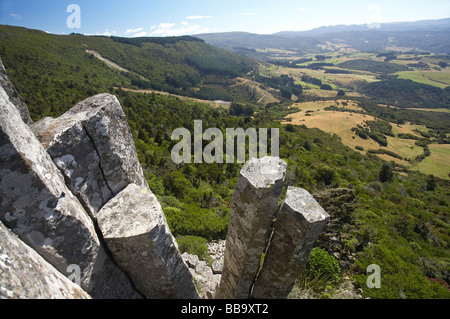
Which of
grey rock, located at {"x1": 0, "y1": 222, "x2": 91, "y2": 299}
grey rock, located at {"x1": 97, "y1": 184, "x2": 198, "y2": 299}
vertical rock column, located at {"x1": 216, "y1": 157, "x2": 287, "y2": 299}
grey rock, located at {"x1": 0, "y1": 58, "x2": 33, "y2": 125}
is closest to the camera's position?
grey rock, located at {"x1": 0, "y1": 222, "x2": 91, "y2": 299}

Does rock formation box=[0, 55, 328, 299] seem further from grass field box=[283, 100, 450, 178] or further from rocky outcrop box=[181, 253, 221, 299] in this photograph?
grass field box=[283, 100, 450, 178]

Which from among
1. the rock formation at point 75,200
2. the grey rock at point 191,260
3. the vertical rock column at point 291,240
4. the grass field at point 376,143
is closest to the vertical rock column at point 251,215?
the vertical rock column at point 291,240

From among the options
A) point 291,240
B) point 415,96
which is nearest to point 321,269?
point 291,240

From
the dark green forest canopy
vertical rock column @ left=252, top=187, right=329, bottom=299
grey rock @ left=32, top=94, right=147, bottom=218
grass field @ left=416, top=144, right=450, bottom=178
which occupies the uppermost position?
the dark green forest canopy

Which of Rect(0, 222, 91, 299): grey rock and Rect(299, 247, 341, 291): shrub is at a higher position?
Rect(0, 222, 91, 299): grey rock

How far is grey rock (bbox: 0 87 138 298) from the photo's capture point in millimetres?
3631

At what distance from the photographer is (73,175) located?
16.3 ft

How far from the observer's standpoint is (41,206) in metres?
3.95

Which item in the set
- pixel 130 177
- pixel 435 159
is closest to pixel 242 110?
pixel 435 159

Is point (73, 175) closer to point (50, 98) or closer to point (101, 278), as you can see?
point (101, 278)

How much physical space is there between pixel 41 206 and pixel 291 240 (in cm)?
587

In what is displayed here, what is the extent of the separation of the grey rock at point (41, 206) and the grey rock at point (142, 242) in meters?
0.50

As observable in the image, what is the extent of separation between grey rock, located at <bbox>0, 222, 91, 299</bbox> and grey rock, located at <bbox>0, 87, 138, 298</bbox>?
0.31 metres

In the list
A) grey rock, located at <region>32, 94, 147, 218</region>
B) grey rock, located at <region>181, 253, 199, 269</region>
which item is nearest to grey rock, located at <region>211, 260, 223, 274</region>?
grey rock, located at <region>181, 253, 199, 269</region>
